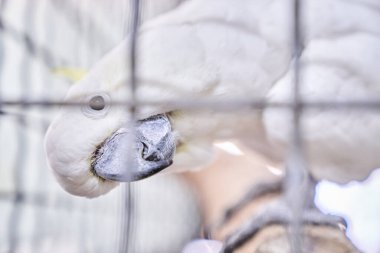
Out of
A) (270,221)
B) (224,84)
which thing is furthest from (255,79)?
(270,221)

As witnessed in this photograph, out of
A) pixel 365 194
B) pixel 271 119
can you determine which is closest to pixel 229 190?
pixel 365 194

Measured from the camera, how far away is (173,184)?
2.27 metres

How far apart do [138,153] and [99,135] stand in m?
0.09

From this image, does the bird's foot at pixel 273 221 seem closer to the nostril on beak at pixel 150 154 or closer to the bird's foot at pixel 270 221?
the bird's foot at pixel 270 221

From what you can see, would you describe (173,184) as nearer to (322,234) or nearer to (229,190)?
(229,190)

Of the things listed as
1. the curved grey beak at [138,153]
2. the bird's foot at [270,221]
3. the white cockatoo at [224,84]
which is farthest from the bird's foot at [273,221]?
the curved grey beak at [138,153]

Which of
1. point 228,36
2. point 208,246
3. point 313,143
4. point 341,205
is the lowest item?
point 208,246

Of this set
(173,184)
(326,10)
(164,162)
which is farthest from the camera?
(173,184)

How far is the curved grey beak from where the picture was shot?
1.03 meters

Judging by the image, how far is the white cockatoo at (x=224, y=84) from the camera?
1.09 m

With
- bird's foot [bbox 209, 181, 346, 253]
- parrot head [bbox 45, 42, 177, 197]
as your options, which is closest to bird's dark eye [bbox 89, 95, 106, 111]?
parrot head [bbox 45, 42, 177, 197]

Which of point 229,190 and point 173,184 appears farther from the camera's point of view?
point 173,184

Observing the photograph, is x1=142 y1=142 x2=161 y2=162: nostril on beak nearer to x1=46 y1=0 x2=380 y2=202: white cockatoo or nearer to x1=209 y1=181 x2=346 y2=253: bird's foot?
x1=46 y1=0 x2=380 y2=202: white cockatoo

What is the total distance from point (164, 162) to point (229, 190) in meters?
0.93
